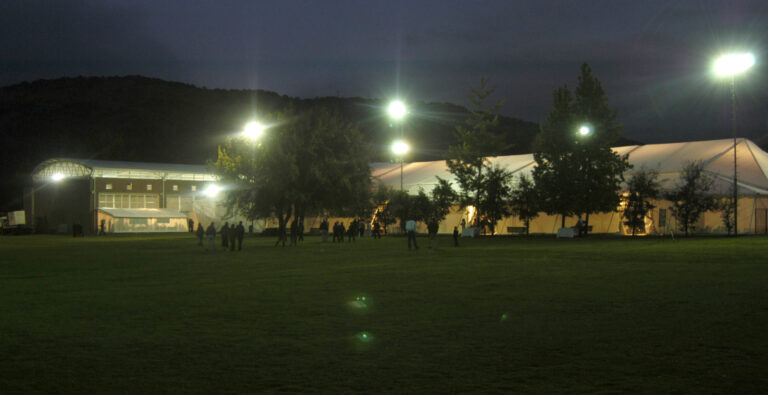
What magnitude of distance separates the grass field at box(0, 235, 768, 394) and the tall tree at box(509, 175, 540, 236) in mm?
31506

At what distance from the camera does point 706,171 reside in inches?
1861

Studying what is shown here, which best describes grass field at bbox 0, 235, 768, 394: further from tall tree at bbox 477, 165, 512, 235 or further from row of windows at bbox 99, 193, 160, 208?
row of windows at bbox 99, 193, 160, 208

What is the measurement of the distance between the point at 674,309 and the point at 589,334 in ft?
9.37

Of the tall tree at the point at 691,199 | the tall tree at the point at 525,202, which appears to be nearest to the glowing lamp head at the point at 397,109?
the tall tree at the point at 525,202

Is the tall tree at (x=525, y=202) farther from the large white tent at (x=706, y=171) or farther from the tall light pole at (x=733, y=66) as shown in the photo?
the tall light pole at (x=733, y=66)

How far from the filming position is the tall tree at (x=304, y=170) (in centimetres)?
4809

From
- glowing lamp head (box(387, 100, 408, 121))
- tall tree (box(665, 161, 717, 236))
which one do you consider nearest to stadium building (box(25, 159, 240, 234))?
glowing lamp head (box(387, 100, 408, 121))

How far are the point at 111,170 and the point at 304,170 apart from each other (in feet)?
117

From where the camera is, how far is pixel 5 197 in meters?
121

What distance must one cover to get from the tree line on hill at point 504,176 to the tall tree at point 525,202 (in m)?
0.08

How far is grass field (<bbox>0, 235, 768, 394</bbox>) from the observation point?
6488 millimetres

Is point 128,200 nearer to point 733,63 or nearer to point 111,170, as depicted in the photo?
point 111,170

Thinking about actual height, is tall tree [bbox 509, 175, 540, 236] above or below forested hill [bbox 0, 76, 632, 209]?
below

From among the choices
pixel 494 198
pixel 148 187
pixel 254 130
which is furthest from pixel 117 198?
pixel 494 198
